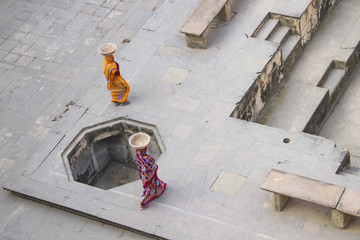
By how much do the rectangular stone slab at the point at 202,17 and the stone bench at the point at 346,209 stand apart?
4908 millimetres

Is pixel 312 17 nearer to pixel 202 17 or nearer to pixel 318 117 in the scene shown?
pixel 202 17

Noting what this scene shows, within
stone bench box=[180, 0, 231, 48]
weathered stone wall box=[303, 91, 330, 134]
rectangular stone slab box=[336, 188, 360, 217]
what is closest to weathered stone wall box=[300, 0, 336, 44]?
stone bench box=[180, 0, 231, 48]

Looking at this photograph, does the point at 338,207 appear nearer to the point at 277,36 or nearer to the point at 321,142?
the point at 321,142

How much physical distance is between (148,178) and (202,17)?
4.37 meters

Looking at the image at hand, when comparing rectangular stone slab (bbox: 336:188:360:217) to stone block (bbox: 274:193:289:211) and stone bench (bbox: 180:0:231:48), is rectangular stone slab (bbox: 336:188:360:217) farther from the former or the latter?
stone bench (bbox: 180:0:231:48)

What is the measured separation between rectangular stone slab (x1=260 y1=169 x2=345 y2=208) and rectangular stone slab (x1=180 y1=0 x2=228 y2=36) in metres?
4.10

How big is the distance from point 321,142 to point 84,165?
4.35 metres

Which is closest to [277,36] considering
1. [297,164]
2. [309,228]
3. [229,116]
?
[229,116]

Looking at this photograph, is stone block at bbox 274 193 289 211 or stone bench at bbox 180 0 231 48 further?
stone bench at bbox 180 0 231 48

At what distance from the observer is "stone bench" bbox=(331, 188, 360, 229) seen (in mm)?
11609

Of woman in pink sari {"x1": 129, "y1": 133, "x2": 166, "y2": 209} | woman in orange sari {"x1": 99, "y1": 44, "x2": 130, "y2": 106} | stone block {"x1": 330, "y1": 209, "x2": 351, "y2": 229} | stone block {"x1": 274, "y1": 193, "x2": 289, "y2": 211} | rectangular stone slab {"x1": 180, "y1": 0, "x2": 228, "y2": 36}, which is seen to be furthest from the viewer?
rectangular stone slab {"x1": 180, "y1": 0, "x2": 228, "y2": 36}

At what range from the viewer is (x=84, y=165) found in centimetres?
1441

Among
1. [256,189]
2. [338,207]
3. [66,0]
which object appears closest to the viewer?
[338,207]

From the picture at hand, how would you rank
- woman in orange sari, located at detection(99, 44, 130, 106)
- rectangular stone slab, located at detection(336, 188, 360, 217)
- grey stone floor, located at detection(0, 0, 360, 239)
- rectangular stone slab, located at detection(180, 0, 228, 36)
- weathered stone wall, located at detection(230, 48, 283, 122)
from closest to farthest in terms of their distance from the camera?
1. rectangular stone slab, located at detection(336, 188, 360, 217)
2. grey stone floor, located at detection(0, 0, 360, 239)
3. woman in orange sari, located at detection(99, 44, 130, 106)
4. weathered stone wall, located at detection(230, 48, 283, 122)
5. rectangular stone slab, located at detection(180, 0, 228, 36)
